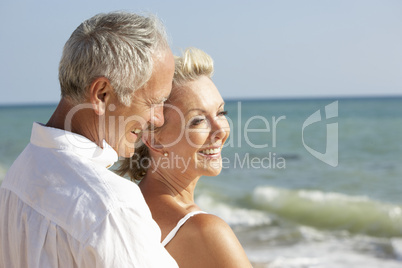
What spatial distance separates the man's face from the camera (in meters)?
1.69

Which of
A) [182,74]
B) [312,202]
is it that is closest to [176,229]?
[182,74]

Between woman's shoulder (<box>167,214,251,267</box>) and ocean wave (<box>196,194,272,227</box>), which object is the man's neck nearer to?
woman's shoulder (<box>167,214,251,267</box>)

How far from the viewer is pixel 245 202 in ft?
37.9

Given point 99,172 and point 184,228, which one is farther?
point 184,228

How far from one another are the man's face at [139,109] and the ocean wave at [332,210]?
304 inches

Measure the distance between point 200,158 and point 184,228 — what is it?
21.0 inches

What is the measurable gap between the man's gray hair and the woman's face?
3.50 ft

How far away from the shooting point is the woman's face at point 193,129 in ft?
9.16

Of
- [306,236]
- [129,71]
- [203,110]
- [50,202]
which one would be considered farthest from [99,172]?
[306,236]

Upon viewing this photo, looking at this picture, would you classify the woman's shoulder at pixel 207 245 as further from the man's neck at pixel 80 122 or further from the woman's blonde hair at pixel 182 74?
the man's neck at pixel 80 122

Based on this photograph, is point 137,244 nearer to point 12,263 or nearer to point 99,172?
point 99,172

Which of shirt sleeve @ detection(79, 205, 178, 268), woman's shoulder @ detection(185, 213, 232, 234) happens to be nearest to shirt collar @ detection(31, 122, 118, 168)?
shirt sleeve @ detection(79, 205, 178, 268)

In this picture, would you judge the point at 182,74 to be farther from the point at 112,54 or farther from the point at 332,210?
the point at 332,210

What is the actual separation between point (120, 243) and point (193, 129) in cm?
144
